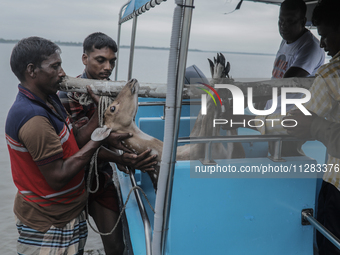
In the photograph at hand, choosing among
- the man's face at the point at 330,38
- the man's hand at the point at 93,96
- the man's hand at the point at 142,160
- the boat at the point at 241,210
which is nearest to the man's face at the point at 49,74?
the man's hand at the point at 93,96

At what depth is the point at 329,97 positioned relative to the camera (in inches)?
51.4

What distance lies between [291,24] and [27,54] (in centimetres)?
199

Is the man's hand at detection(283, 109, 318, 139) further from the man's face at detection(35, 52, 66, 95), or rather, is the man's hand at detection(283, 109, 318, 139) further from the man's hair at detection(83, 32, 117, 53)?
the man's hair at detection(83, 32, 117, 53)

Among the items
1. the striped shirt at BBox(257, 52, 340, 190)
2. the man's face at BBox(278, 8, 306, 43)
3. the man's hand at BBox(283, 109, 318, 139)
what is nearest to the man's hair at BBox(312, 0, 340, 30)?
the striped shirt at BBox(257, 52, 340, 190)

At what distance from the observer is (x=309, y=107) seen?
4.48ft

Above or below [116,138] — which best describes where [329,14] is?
above

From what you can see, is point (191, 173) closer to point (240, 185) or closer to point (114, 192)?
point (240, 185)

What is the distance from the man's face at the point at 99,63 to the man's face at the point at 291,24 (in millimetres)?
1412

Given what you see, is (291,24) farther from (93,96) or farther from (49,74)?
(49,74)

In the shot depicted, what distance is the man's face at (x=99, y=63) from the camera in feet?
6.78

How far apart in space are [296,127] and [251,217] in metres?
0.47

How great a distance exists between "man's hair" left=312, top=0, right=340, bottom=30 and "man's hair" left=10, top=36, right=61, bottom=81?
1.28 metres

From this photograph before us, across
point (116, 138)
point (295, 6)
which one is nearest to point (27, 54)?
point (116, 138)

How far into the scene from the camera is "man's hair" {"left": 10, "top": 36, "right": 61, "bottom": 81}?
142 cm
